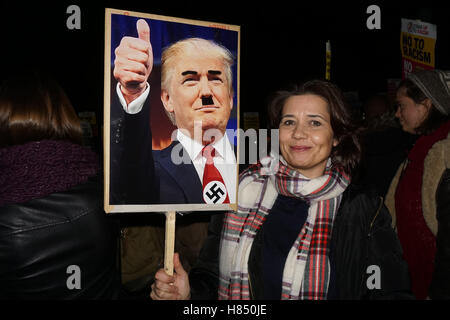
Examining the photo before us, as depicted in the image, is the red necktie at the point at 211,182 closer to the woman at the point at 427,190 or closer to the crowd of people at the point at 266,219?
the crowd of people at the point at 266,219

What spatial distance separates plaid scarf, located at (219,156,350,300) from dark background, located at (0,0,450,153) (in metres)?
3.70

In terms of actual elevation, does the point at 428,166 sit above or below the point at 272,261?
above

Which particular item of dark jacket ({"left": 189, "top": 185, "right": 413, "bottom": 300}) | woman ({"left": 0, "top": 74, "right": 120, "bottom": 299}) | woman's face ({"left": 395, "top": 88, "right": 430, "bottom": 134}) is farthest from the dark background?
woman ({"left": 0, "top": 74, "right": 120, "bottom": 299})

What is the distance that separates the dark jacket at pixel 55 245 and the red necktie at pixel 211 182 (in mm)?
394

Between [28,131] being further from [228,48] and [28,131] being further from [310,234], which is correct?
[310,234]

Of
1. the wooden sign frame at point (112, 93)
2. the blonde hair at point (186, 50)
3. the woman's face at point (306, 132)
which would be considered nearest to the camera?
the wooden sign frame at point (112, 93)

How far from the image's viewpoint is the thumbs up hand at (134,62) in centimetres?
131

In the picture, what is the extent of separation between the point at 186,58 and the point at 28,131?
0.62 meters

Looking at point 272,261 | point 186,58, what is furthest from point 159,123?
point 272,261

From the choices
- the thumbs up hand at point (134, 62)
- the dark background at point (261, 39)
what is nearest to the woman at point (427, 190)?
the thumbs up hand at point (134, 62)

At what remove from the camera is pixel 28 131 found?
1.43 metres

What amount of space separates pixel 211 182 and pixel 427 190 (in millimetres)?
1207

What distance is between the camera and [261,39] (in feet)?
29.1

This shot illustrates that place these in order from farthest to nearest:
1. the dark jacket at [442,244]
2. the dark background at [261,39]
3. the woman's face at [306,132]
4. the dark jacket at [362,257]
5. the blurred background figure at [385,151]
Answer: the dark background at [261,39] → the blurred background figure at [385,151] → the dark jacket at [442,244] → the woman's face at [306,132] → the dark jacket at [362,257]
